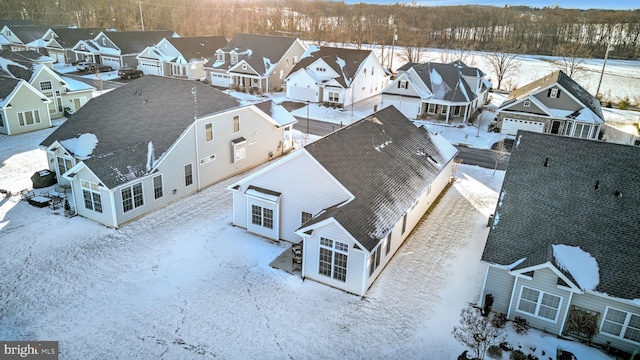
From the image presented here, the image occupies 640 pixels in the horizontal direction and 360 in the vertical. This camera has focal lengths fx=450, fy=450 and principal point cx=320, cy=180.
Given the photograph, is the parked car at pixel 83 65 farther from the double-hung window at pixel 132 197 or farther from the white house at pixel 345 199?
the white house at pixel 345 199

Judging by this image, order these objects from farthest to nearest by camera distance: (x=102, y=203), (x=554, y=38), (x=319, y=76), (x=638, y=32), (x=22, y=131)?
(x=554, y=38), (x=638, y=32), (x=319, y=76), (x=22, y=131), (x=102, y=203)

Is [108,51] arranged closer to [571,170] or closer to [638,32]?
[571,170]

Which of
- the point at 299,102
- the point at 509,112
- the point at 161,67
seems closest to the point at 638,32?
the point at 509,112

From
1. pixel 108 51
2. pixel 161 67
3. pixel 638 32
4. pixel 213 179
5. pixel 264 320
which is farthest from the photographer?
pixel 638 32

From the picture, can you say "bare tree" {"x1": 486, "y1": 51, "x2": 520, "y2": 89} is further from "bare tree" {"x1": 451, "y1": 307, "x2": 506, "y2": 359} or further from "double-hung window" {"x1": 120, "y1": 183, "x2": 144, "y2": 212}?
"double-hung window" {"x1": 120, "y1": 183, "x2": 144, "y2": 212}

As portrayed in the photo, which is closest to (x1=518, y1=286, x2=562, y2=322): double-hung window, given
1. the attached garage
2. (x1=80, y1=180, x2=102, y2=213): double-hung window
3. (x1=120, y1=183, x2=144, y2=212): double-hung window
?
(x1=120, y1=183, x2=144, y2=212): double-hung window

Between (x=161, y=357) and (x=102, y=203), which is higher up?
(x=102, y=203)
